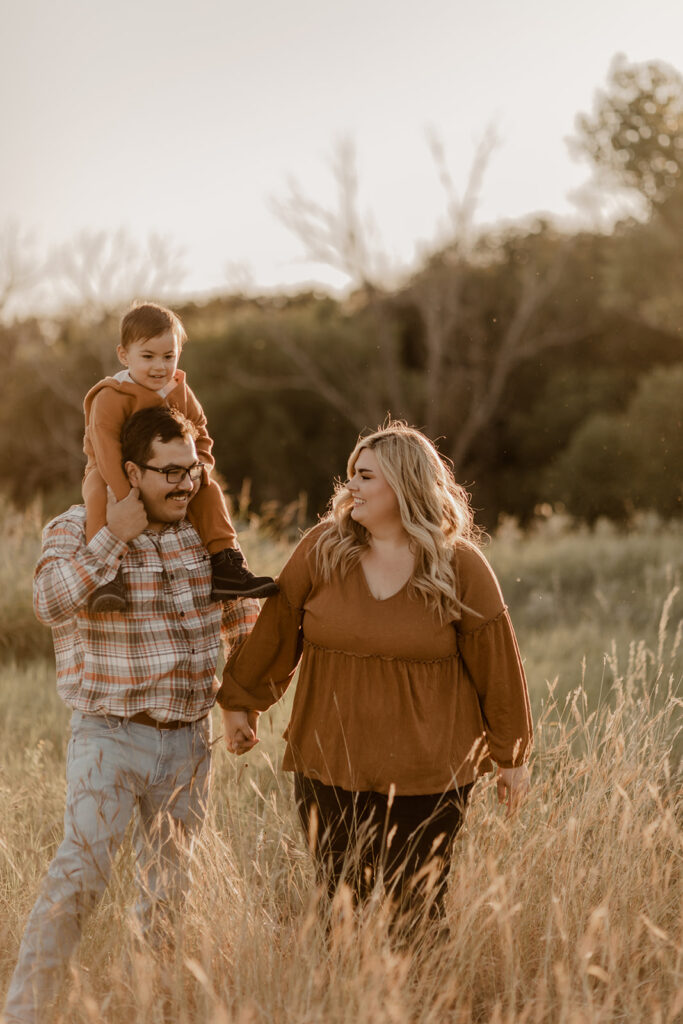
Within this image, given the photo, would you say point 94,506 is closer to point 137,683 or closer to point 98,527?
point 98,527

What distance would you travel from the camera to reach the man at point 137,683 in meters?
3.06

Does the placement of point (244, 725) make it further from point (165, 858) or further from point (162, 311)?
point (162, 311)

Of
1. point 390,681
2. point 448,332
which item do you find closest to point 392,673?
point 390,681

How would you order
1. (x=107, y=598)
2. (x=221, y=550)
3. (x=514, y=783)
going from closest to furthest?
(x=107, y=598) < (x=514, y=783) < (x=221, y=550)

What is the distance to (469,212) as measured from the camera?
24656 millimetres

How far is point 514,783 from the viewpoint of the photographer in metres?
3.40

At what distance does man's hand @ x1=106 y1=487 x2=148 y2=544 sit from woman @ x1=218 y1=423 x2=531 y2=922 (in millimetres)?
488

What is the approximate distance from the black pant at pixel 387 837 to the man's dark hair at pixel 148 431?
1.16 m

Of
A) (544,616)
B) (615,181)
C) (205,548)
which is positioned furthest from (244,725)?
(615,181)

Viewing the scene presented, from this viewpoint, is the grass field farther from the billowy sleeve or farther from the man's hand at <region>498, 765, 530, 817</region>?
the billowy sleeve

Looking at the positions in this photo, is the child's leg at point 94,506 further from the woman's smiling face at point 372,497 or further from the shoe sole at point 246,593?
the woman's smiling face at point 372,497

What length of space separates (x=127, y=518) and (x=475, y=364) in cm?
2307

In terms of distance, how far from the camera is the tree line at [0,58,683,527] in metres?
22.8

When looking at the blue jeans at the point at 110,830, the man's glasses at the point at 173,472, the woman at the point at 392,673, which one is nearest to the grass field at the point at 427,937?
the blue jeans at the point at 110,830
